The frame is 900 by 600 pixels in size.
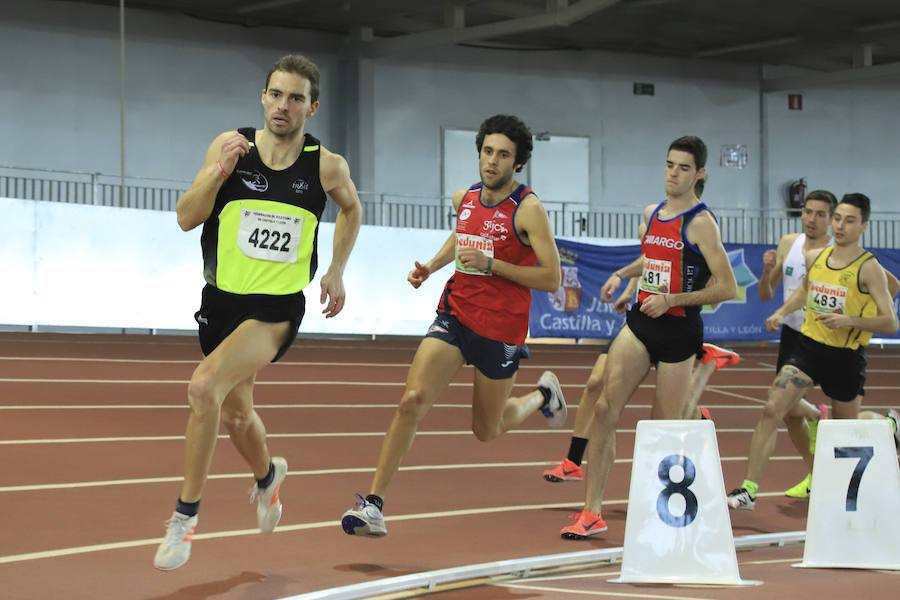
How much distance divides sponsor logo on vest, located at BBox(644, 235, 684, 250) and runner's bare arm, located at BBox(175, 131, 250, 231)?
2.44 metres

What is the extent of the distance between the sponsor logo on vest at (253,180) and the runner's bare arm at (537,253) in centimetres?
131

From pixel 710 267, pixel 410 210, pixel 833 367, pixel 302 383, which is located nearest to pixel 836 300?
pixel 833 367

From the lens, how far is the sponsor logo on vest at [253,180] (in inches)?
200

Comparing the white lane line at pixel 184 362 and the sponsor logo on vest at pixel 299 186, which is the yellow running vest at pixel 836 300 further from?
the white lane line at pixel 184 362

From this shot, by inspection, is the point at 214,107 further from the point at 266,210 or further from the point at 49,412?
the point at 266,210

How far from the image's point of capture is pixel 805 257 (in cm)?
822

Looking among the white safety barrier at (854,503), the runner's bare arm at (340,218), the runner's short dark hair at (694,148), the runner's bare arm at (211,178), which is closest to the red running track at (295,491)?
the white safety barrier at (854,503)

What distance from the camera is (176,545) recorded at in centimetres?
462

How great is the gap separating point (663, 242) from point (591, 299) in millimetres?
12066

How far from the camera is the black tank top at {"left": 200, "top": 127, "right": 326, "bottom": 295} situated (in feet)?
16.6

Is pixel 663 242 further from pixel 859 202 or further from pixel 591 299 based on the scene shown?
pixel 591 299

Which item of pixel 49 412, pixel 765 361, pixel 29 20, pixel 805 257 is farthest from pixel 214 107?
pixel 805 257

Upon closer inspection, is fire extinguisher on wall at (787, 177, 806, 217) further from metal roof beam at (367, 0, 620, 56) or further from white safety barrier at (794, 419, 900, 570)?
white safety barrier at (794, 419, 900, 570)

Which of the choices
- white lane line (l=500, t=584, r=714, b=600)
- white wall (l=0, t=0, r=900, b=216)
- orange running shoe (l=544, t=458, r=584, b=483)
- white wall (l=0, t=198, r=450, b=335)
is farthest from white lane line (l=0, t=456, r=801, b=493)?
white wall (l=0, t=0, r=900, b=216)
